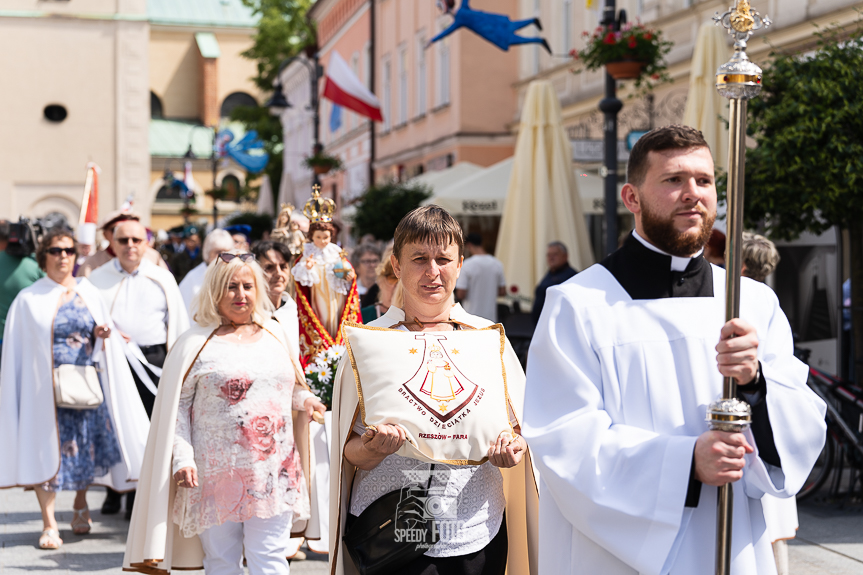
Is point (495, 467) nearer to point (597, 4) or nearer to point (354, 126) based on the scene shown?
point (597, 4)

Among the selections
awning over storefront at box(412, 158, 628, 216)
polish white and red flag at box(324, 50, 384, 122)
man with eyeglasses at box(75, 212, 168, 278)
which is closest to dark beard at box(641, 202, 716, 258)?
man with eyeglasses at box(75, 212, 168, 278)

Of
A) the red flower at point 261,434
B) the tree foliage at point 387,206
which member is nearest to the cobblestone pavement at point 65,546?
the red flower at point 261,434

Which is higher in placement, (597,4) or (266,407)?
(597,4)

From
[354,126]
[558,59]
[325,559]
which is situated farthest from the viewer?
[354,126]

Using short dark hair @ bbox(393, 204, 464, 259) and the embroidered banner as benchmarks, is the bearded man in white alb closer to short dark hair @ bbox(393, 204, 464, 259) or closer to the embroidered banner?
the embroidered banner

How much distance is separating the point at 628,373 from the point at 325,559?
175 inches

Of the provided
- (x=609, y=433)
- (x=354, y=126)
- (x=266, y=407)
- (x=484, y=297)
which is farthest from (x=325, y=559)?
(x=354, y=126)

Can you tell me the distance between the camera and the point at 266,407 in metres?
5.05

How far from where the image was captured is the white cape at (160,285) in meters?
7.83

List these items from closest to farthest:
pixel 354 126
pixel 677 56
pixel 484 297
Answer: pixel 484 297 → pixel 677 56 → pixel 354 126

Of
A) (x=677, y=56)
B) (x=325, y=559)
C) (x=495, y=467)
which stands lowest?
(x=325, y=559)

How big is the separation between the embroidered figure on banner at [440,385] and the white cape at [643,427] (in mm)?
480

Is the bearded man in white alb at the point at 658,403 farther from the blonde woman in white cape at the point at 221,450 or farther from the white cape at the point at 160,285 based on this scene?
the white cape at the point at 160,285

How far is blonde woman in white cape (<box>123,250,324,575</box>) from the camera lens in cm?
495
